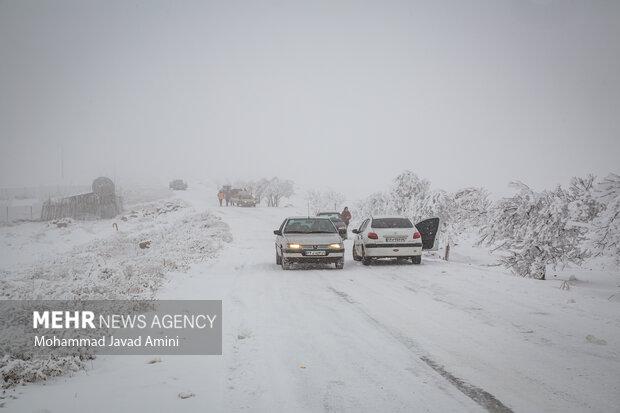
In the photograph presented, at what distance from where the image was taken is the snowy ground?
160 inches

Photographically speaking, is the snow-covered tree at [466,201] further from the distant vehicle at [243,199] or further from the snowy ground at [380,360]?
the distant vehicle at [243,199]

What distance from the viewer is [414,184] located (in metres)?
29.5

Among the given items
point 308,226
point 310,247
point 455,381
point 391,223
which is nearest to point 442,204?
point 391,223

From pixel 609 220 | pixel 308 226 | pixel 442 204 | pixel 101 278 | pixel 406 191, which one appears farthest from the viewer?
pixel 406 191

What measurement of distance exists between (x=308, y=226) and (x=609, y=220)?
9191mm

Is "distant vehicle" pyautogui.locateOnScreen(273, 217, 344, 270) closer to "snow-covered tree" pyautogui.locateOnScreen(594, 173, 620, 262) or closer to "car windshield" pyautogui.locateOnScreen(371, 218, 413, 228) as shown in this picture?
"car windshield" pyautogui.locateOnScreen(371, 218, 413, 228)

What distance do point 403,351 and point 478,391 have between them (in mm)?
1400

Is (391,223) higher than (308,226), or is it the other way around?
(391,223)

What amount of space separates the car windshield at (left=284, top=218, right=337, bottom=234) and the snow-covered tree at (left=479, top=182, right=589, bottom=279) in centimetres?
527

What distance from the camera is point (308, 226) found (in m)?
15.0

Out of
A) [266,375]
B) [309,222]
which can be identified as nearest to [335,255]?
[309,222]

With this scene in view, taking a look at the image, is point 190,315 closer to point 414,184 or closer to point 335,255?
point 335,255

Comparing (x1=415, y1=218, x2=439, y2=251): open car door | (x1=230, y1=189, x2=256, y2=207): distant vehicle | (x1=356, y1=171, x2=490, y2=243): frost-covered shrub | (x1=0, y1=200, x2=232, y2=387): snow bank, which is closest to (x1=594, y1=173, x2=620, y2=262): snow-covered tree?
(x1=356, y1=171, x2=490, y2=243): frost-covered shrub

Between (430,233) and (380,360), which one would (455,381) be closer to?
(380,360)
